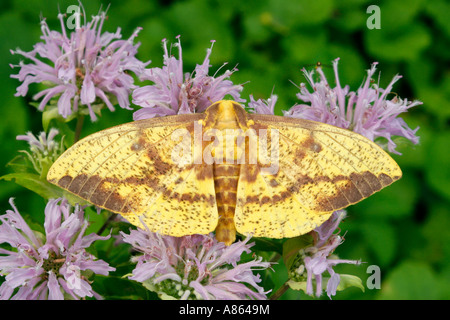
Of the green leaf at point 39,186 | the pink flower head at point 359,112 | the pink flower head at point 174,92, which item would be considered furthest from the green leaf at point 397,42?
the green leaf at point 39,186

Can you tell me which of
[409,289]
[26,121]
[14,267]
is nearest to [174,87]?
[14,267]

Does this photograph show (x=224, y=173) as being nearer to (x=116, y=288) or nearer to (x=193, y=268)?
(x=193, y=268)

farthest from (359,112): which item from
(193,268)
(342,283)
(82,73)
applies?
(82,73)

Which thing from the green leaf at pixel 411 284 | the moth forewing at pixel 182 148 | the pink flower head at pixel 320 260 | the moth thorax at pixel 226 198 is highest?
the moth forewing at pixel 182 148

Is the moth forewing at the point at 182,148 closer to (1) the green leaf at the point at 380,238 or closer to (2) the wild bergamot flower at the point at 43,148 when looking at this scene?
(2) the wild bergamot flower at the point at 43,148

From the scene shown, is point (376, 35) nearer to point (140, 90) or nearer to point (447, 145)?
point (447, 145)

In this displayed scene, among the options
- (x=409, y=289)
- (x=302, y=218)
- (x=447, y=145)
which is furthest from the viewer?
(x=447, y=145)

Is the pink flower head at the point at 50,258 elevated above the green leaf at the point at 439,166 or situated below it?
below
